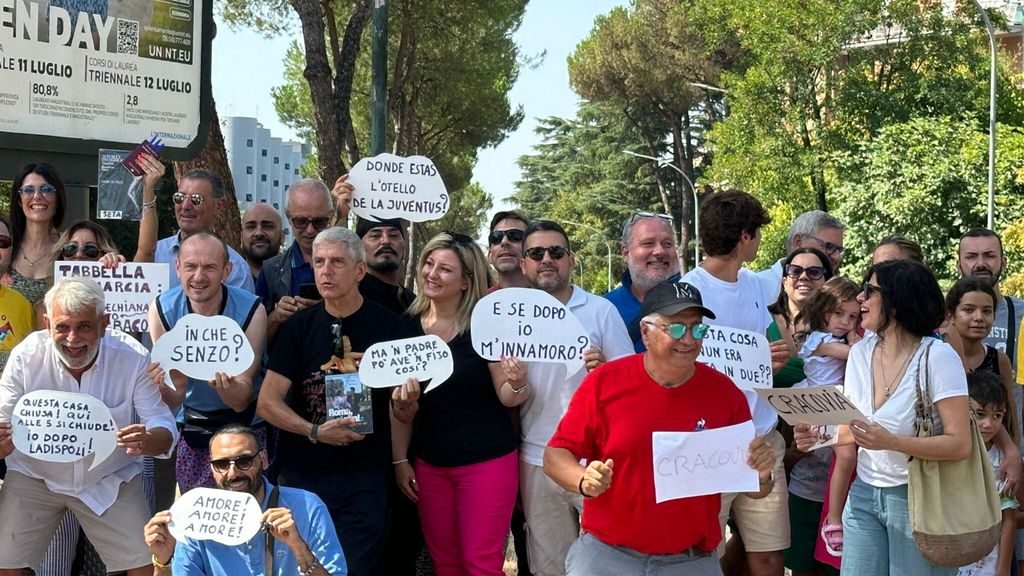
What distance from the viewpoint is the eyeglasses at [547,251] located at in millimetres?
5836

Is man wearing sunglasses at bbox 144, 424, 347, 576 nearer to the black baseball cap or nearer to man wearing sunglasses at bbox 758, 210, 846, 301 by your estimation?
the black baseball cap

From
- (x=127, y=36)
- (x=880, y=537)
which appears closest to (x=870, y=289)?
(x=880, y=537)

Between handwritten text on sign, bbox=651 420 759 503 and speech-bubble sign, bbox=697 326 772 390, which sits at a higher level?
speech-bubble sign, bbox=697 326 772 390

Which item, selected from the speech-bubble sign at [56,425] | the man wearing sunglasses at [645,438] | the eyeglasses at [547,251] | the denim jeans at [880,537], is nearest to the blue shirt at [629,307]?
the eyeglasses at [547,251]

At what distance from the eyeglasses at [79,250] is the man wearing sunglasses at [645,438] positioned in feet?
9.29

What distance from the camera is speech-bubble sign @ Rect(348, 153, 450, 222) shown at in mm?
6660

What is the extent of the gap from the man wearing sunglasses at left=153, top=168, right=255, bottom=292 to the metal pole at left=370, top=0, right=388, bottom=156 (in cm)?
422

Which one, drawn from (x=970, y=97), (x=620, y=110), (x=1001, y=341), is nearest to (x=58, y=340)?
(x=1001, y=341)

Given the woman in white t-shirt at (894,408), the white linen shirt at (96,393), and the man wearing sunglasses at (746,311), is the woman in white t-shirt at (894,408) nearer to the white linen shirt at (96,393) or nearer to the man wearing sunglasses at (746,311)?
the man wearing sunglasses at (746,311)

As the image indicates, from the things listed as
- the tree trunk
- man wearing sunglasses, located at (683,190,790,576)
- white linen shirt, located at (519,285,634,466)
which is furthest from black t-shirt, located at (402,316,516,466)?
the tree trunk

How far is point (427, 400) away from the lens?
225 inches

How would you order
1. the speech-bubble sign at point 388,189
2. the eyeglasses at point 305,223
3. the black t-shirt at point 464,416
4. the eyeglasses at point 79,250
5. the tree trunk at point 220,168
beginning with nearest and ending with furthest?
the black t-shirt at point 464,416
the eyeglasses at point 79,250
the eyeglasses at point 305,223
the speech-bubble sign at point 388,189
the tree trunk at point 220,168

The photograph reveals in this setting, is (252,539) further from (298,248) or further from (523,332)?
(298,248)

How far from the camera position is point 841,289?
591 centimetres
